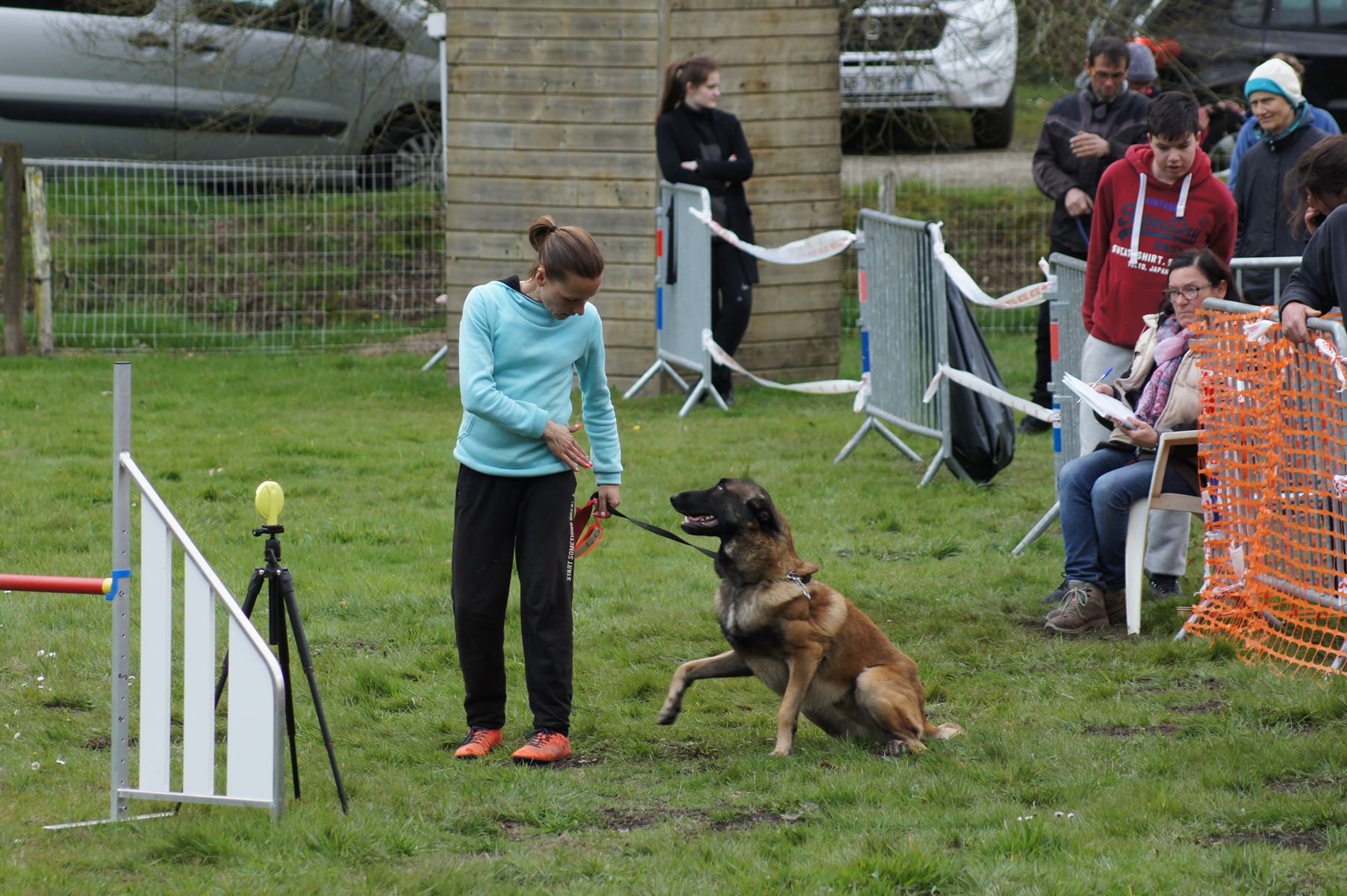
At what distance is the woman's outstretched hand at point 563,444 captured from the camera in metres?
4.74

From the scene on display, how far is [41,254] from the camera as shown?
12.9 m

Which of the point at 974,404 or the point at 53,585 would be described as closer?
Result: the point at 53,585

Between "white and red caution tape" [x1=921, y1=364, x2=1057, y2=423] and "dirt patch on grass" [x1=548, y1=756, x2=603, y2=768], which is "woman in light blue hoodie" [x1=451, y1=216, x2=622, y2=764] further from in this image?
"white and red caution tape" [x1=921, y1=364, x2=1057, y2=423]

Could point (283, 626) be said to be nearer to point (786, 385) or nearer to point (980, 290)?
point (980, 290)

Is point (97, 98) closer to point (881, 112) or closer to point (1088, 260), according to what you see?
point (881, 112)

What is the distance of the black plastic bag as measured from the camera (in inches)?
336

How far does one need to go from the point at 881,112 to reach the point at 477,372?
12.7 m

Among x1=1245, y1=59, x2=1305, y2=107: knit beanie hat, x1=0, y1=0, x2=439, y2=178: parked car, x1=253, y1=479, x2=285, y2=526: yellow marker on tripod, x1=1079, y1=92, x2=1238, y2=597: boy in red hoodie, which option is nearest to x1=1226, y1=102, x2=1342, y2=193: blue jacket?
x1=1245, y1=59, x2=1305, y2=107: knit beanie hat

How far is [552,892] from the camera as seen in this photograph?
12.6 ft

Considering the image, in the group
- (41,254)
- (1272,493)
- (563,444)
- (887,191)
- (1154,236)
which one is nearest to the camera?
(563,444)

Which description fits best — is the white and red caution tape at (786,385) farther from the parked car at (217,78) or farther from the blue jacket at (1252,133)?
the parked car at (217,78)

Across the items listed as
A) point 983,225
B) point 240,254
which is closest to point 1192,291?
→ point 983,225

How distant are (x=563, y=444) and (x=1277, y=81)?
4950mm

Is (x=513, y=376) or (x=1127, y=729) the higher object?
(x=513, y=376)
